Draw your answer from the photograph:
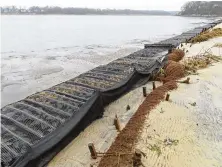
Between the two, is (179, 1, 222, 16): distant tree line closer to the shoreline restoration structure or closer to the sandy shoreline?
the sandy shoreline

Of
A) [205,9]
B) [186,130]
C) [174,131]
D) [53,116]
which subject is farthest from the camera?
[205,9]

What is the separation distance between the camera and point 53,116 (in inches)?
325

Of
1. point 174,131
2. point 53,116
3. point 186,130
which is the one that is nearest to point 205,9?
point 186,130

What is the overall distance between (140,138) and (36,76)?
1141 centimetres

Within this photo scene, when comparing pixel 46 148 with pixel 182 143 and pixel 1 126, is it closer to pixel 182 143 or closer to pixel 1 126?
pixel 1 126

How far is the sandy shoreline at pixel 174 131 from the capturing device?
22.0ft

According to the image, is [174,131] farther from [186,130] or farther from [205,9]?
[205,9]

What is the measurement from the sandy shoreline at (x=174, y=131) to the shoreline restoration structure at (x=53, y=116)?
0.38 meters

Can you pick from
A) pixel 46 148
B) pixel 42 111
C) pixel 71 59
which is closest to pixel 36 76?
pixel 71 59

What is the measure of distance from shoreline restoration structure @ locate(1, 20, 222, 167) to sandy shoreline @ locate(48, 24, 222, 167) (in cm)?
38

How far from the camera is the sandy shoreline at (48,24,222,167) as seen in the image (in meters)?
6.69

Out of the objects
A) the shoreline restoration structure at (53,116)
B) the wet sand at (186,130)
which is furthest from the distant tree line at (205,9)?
the shoreline restoration structure at (53,116)

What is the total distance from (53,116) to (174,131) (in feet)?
12.8

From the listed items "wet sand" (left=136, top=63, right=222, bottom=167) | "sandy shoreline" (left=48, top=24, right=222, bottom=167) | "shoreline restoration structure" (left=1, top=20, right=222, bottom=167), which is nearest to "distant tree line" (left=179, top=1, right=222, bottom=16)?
"wet sand" (left=136, top=63, right=222, bottom=167)
